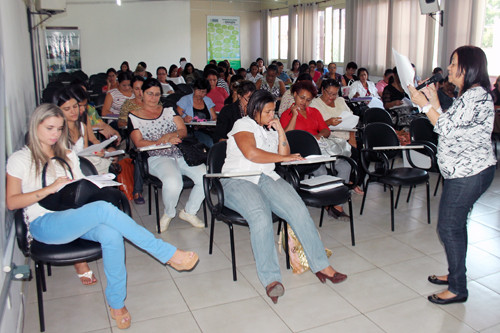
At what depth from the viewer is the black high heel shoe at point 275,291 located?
8.50ft

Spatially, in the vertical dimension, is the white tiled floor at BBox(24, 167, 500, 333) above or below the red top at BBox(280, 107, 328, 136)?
below

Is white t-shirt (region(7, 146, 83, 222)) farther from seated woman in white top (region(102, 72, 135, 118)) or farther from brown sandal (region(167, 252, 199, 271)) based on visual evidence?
seated woman in white top (region(102, 72, 135, 118))

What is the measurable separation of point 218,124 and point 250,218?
1612 mm

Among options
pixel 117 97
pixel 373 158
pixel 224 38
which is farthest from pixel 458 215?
pixel 224 38

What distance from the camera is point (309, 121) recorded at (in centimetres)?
400

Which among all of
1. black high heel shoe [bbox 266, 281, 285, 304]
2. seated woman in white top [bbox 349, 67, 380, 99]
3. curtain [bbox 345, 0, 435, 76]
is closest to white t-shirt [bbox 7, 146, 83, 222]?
black high heel shoe [bbox 266, 281, 285, 304]

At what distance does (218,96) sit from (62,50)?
8.26 metres

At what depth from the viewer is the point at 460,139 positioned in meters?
2.38

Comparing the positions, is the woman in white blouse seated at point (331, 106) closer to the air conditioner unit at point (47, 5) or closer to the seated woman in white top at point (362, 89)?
the seated woman in white top at point (362, 89)

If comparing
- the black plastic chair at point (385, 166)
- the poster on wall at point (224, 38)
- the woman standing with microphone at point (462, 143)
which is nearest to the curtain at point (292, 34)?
the poster on wall at point (224, 38)

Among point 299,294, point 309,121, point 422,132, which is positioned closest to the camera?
point 299,294

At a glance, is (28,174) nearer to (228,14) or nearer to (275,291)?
(275,291)

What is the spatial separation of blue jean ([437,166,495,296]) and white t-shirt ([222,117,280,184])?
108cm

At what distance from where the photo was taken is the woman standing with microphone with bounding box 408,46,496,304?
7.66ft
